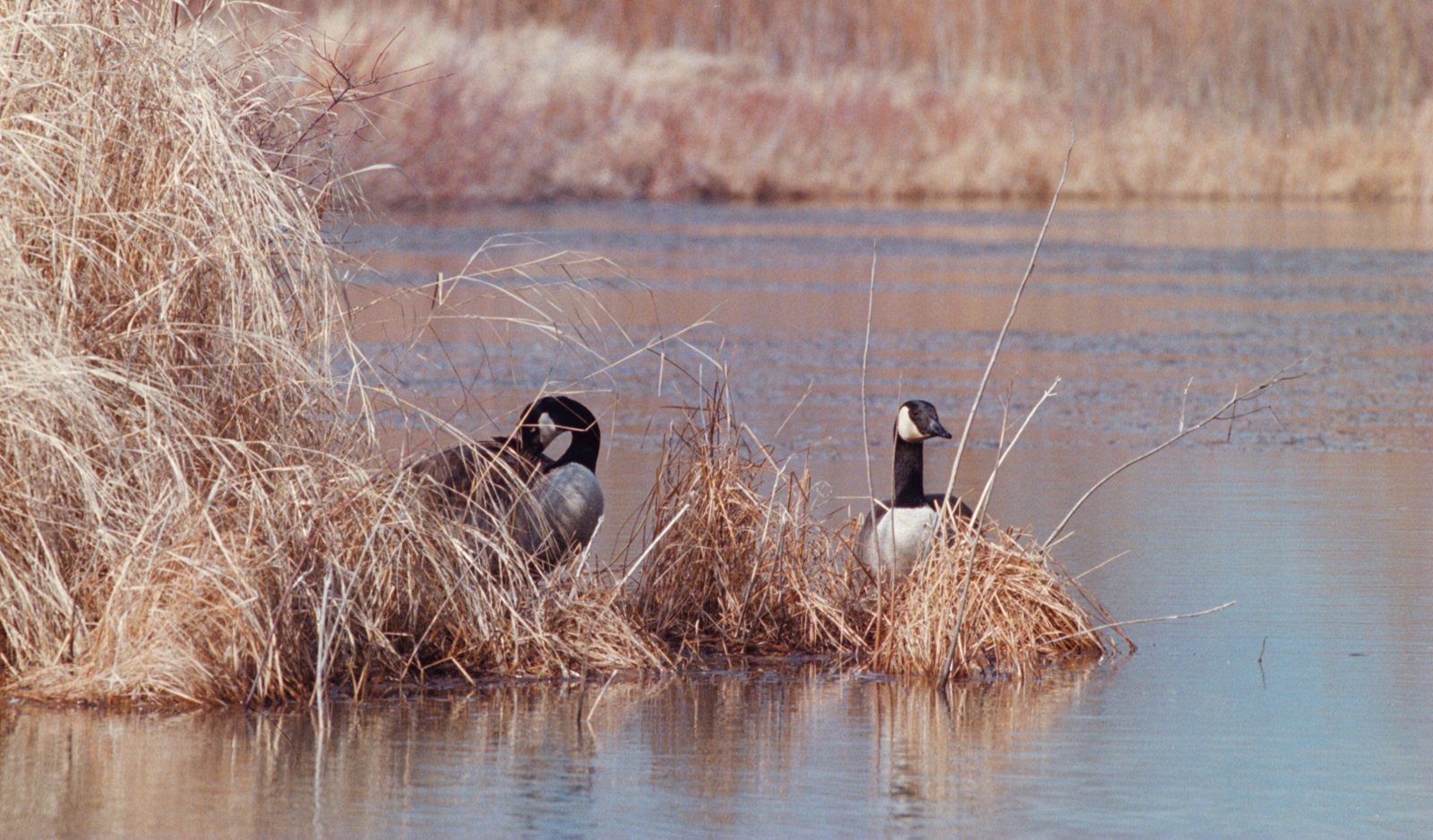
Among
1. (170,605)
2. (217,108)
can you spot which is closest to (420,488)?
(170,605)

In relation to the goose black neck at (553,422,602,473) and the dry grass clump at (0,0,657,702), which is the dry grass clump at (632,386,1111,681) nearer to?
the dry grass clump at (0,0,657,702)

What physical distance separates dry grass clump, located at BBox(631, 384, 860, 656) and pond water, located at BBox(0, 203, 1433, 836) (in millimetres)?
261

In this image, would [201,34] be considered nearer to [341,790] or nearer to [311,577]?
[311,577]

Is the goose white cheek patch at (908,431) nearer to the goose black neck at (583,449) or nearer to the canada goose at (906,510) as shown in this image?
the canada goose at (906,510)

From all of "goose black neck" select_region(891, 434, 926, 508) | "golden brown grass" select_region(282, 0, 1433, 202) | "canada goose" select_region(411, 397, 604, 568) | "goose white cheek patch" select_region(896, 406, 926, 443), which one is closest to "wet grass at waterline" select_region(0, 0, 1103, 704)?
"canada goose" select_region(411, 397, 604, 568)

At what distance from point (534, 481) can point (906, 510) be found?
1.21 m

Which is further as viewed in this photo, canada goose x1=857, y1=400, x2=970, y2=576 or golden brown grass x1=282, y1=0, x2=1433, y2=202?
golden brown grass x1=282, y1=0, x2=1433, y2=202

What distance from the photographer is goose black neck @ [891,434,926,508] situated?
6.76 meters

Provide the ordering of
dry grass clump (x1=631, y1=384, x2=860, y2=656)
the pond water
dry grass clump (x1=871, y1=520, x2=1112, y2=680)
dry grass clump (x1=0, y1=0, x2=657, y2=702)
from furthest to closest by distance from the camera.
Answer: dry grass clump (x1=631, y1=384, x2=860, y2=656) < dry grass clump (x1=871, y1=520, x2=1112, y2=680) < dry grass clump (x1=0, y1=0, x2=657, y2=702) < the pond water

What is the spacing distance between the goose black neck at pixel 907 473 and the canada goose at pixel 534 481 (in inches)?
39.2

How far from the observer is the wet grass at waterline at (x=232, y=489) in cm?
535

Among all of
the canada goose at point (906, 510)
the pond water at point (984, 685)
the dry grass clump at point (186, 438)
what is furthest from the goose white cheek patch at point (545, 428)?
the canada goose at point (906, 510)

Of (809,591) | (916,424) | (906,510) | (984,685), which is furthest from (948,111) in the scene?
(984,685)

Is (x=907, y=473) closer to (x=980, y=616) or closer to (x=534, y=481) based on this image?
(x=980, y=616)
